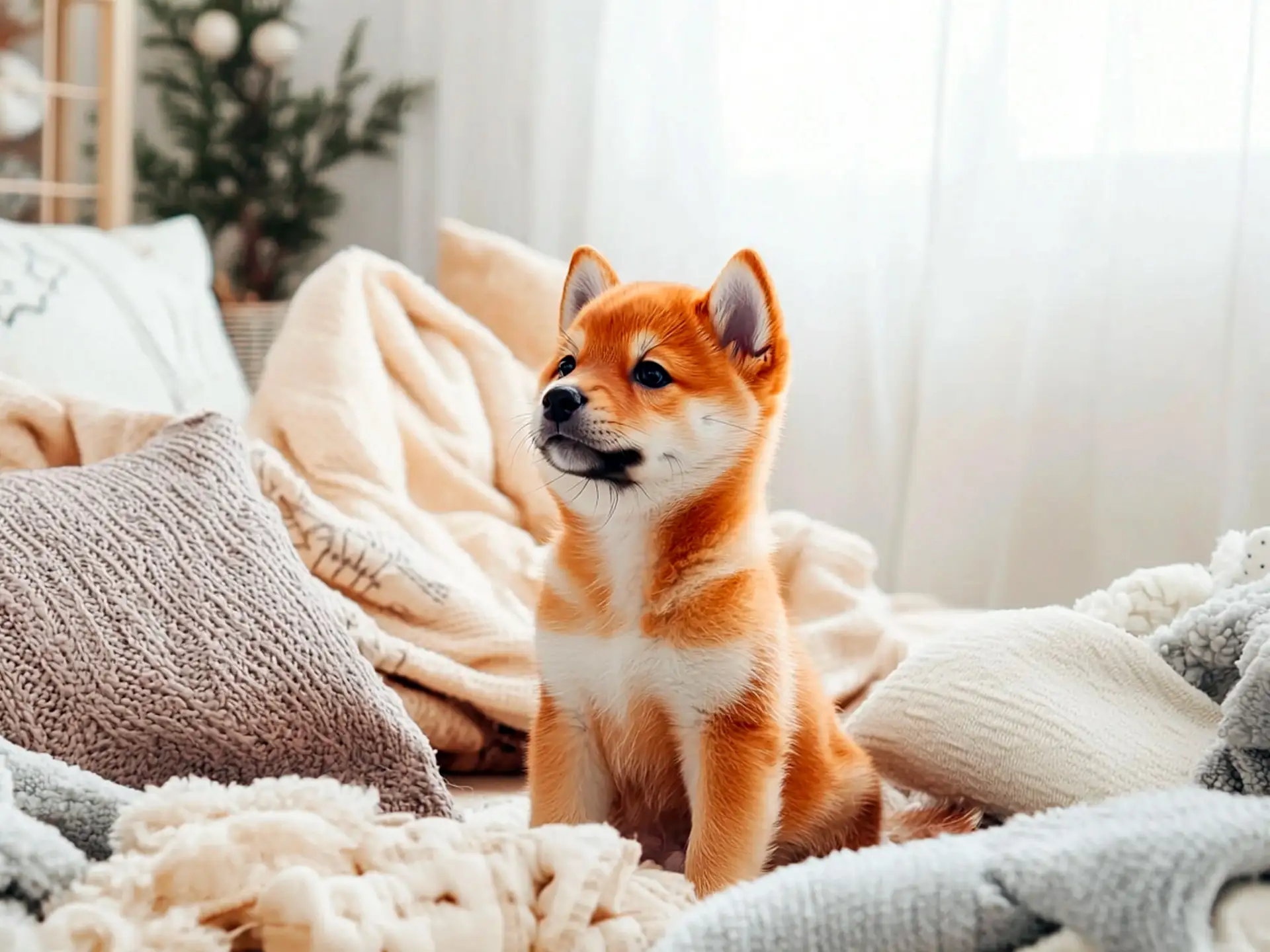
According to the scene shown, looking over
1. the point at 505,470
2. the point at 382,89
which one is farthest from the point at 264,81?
the point at 505,470

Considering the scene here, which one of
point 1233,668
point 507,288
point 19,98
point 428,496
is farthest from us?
point 19,98

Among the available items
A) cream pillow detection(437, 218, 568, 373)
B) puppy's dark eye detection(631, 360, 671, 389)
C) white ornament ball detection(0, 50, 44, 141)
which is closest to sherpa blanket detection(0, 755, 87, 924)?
puppy's dark eye detection(631, 360, 671, 389)

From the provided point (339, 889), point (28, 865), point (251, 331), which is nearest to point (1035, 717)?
point (339, 889)

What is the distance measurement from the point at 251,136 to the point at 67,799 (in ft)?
7.23

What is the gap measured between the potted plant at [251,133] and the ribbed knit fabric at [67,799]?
1930 millimetres

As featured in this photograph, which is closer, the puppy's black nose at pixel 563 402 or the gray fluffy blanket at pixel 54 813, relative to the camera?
the gray fluffy blanket at pixel 54 813

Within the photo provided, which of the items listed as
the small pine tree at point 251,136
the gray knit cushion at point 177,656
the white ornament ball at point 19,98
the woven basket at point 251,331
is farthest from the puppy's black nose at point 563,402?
the small pine tree at point 251,136

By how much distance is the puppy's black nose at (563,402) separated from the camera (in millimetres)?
902

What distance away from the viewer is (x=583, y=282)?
42.4 inches

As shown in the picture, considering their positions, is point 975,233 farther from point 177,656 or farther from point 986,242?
point 177,656

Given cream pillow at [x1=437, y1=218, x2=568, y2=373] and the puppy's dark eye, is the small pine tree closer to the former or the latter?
cream pillow at [x1=437, y1=218, x2=568, y2=373]

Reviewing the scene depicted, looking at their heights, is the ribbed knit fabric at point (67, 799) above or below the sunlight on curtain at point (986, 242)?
below

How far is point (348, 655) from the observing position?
3.30 feet

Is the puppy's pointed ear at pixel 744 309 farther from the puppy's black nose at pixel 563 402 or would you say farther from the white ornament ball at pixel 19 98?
the white ornament ball at pixel 19 98
